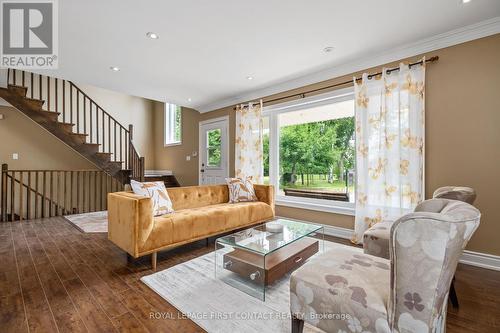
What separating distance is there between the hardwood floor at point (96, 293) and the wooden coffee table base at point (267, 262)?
60cm

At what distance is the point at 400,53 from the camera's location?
9.34ft

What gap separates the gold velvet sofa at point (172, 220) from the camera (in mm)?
2232

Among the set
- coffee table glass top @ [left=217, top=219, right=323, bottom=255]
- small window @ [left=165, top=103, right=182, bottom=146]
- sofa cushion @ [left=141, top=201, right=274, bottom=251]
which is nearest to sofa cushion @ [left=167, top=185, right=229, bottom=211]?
sofa cushion @ [left=141, top=201, right=274, bottom=251]

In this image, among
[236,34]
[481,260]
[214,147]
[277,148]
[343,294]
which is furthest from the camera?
[214,147]

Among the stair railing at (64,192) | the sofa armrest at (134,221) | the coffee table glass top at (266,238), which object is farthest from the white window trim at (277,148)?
the stair railing at (64,192)

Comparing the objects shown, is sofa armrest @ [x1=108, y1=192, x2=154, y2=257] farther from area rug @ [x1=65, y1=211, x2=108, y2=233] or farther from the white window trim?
the white window trim

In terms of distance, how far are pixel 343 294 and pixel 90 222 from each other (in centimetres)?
456

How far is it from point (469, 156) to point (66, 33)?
451 centimetres

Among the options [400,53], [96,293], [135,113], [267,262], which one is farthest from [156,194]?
[135,113]

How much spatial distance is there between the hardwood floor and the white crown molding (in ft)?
8.01

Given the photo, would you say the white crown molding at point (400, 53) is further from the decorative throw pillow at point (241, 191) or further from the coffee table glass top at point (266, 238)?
the coffee table glass top at point (266, 238)

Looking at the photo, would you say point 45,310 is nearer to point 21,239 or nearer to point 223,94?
point 21,239

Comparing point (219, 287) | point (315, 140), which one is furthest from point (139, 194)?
point (315, 140)

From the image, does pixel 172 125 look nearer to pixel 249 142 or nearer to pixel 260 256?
pixel 249 142
